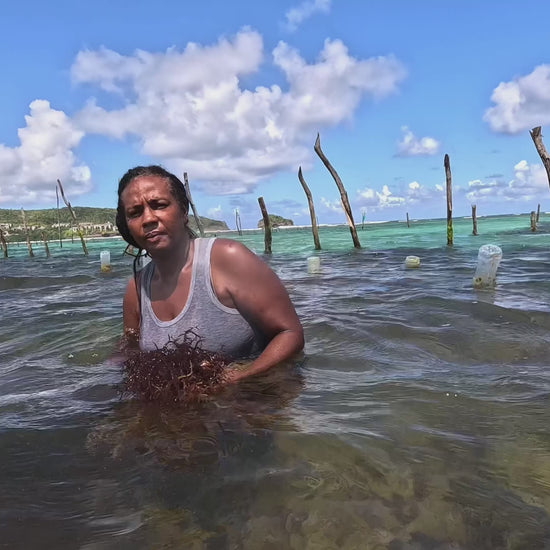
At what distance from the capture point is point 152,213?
3131 mm

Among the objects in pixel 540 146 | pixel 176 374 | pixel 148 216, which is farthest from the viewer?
pixel 540 146

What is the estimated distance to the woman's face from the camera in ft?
10.3

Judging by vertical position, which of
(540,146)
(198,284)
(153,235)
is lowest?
(198,284)

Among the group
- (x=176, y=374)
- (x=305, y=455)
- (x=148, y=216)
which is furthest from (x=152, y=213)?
(x=305, y=455)

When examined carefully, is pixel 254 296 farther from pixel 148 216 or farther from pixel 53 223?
pixel 53 223

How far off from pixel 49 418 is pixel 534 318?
4.81 metres

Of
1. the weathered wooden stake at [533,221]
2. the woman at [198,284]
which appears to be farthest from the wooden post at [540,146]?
the weathered wooden stake at [533,221]

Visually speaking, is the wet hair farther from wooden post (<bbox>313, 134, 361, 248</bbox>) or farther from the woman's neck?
wooden post (<bbox>313, 134, 361, 248</bbox>)

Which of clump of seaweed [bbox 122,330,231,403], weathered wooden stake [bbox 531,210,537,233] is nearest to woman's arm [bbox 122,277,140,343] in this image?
clump of seaweed [bbox 122,330,231,403]

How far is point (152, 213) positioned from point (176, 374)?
1.05 meters

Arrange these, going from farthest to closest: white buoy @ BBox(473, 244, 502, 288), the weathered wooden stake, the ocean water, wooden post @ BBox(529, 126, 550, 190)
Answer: the weathered wooden stake, wooden post @ BBox(529, 126, 550, 190), white buoy @ BBox(473, 244, 502, 288), the ocean water

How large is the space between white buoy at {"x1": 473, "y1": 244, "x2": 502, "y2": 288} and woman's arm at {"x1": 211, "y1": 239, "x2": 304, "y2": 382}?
566 cm

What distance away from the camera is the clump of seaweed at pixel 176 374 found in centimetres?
287

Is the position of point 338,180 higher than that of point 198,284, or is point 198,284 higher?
point 338,180
